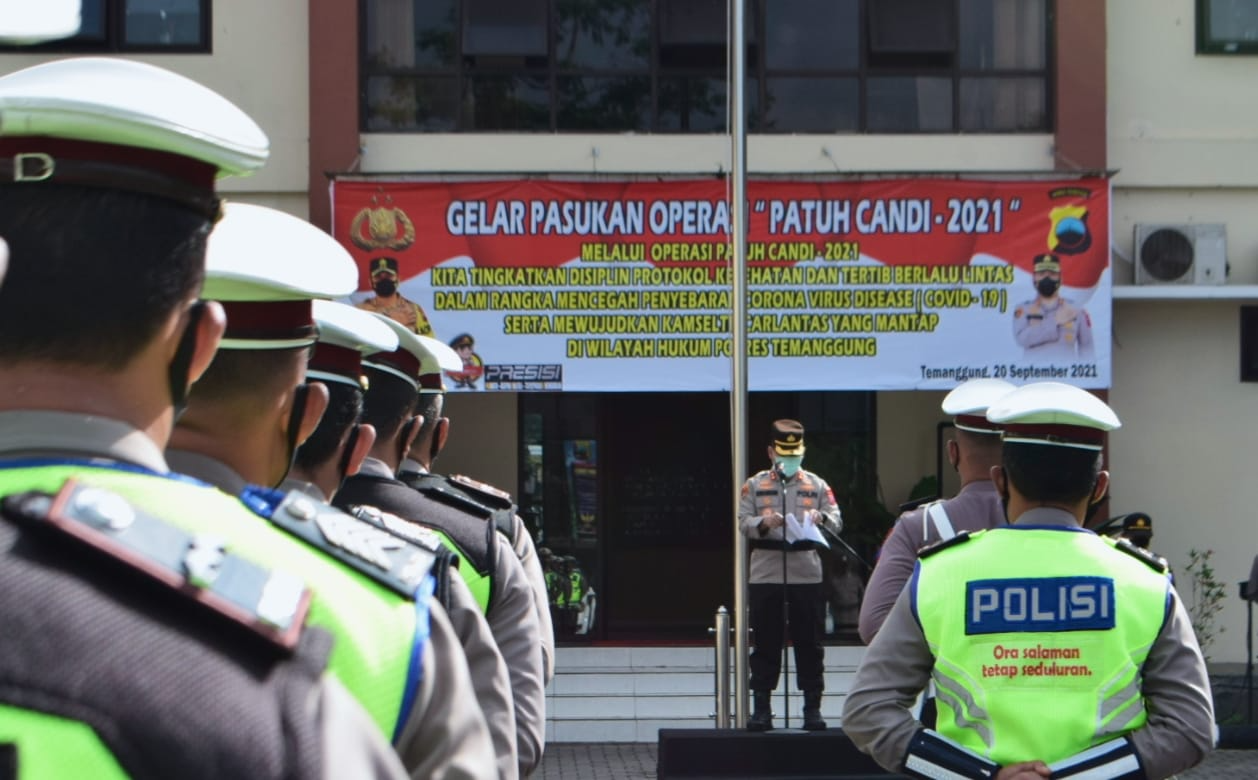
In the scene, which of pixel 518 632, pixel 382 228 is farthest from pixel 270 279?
pixel 382 228

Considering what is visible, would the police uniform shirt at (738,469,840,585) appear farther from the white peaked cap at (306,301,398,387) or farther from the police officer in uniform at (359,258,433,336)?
the white peaked cap at (306,301,398,387)

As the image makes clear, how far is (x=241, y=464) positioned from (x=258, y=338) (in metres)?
0.17

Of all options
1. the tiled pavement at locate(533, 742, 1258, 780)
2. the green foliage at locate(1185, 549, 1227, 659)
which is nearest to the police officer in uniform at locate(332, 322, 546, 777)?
the tiled pavement at locate(533, 742, 1258, 780)

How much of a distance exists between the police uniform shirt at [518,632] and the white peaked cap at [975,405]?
8.15 ft

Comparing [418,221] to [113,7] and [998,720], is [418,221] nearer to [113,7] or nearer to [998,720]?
[113,7]

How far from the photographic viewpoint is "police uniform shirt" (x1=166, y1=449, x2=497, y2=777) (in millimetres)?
1409

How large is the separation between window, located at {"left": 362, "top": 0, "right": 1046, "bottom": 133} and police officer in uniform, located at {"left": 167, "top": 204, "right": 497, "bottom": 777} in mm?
11384

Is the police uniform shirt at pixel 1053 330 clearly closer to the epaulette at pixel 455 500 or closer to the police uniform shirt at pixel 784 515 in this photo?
the police uniform shirt at pixel 784 515

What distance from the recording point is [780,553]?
1077cm

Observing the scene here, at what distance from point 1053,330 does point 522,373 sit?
14.0 ft

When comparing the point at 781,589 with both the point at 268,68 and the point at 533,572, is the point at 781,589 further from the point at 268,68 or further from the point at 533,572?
the point at 533,572

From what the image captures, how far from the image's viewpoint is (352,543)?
56.6 inches

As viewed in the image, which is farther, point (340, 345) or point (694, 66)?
point (694, 66)

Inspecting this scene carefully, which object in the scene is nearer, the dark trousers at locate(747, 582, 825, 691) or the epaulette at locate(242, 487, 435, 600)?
the epaulette at locate(242, 487, 435, 600)
